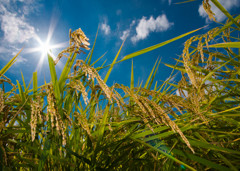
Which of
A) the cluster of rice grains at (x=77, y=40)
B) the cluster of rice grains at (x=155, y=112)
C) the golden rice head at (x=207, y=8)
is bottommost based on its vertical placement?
the cluster of rice grains at (x=155, y=112)

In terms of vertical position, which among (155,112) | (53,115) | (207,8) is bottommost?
(155,112)

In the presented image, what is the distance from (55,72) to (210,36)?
122cm

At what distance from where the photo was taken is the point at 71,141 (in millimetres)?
1335

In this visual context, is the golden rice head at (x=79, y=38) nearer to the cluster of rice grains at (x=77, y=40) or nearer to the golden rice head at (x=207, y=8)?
the cluster of rice grains at (x=77, y=40)

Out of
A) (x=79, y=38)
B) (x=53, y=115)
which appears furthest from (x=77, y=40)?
(x=53, y=115)

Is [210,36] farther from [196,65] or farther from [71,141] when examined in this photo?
[71,141]

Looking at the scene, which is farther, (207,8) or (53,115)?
(207,8)

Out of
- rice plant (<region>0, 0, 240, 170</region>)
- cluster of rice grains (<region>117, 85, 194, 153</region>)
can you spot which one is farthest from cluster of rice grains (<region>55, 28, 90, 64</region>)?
cluster of rice grains (<region>117, 85, 194, 153</region>)

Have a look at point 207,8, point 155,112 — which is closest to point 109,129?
point 155,112

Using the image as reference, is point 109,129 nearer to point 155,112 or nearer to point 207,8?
point 155,112

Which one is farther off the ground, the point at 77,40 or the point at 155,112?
the point at 77,40

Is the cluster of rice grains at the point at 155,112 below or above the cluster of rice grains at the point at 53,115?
below

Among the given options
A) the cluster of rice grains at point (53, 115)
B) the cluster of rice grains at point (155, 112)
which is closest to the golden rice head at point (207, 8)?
the cluster of rice grains at point (155, 112)

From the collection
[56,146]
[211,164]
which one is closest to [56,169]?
[56,146]
